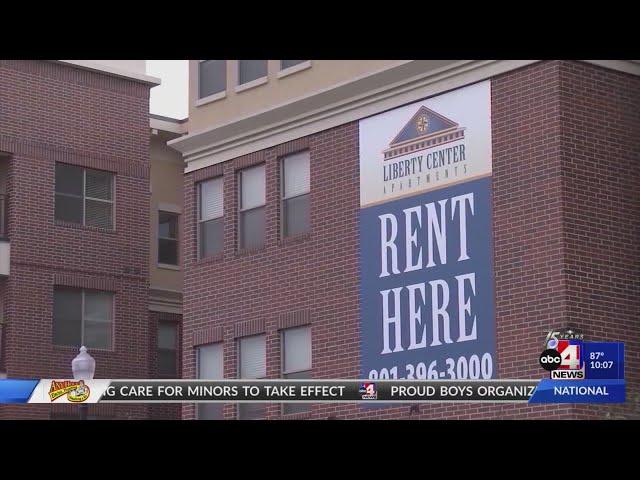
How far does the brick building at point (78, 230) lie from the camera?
36.2 m

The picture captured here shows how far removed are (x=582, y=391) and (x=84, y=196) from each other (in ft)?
62.7

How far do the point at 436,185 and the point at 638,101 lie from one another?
402 cm

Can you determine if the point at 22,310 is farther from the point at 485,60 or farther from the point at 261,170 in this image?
the point at 485,60

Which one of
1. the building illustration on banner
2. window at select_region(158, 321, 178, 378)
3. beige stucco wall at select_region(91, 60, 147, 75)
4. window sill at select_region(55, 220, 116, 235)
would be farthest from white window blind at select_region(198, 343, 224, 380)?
beige stucco wall at select_region(91, 60, 147, 75)

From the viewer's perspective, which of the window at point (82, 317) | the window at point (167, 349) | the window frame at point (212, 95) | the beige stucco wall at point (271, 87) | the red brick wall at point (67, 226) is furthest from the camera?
the window at point (167, 349)

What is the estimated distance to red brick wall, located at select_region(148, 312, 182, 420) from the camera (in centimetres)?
3844

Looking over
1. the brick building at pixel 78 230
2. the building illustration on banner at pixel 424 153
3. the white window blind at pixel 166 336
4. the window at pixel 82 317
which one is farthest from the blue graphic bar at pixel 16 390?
the building illustration on banner at pixel 424 153

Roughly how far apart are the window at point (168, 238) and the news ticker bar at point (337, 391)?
33.8ft

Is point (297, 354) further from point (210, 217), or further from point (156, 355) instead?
point (156, 355)

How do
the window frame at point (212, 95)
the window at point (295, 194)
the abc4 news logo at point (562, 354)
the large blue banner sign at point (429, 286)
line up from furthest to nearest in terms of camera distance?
the window frame at point (212, 95) < the window at point (295, 194) < the large blue banner sign at point (429, 286) < the abc4 news logo at point (562, 354)

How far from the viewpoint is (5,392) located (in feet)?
98.8

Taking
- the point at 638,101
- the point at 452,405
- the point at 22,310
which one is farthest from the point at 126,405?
the point at 638,101

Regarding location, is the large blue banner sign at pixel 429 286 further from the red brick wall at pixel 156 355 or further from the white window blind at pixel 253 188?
the red brick wall at pixel 156 355

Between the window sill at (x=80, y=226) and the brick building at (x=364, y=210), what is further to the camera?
the window sill at (x=80, y=226)
